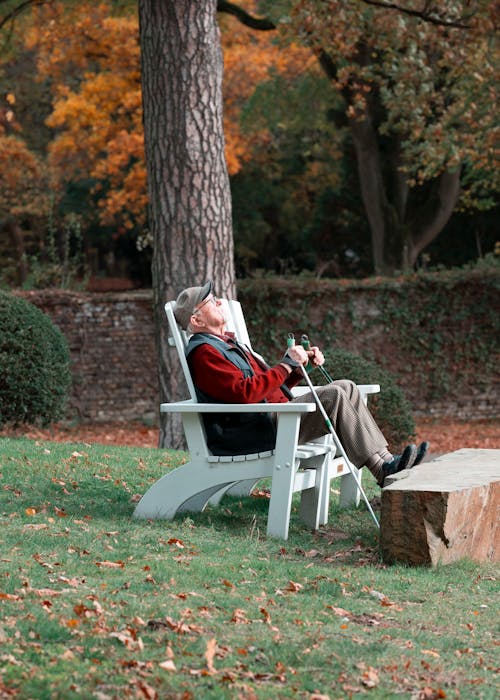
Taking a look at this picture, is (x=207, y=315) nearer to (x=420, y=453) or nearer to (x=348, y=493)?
(x=420, y=453)

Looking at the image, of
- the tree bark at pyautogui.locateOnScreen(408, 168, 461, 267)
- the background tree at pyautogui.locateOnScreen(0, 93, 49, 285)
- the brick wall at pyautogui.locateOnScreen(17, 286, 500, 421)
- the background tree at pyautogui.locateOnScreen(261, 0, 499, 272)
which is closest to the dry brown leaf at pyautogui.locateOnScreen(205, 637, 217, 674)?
the background tree at pyautogui.locateOnScreen(261, 0, 499, 272)

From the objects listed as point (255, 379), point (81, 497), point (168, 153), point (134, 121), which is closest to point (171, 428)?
point (168, 153)

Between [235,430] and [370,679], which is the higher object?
[235,430]

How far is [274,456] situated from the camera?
5.83m

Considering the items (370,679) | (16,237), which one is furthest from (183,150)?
(16,237)

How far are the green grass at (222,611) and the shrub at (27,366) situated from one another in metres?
5.18

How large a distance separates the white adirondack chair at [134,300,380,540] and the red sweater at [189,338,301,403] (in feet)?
0.29

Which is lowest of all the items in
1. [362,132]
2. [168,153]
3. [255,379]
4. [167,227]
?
[255,379]

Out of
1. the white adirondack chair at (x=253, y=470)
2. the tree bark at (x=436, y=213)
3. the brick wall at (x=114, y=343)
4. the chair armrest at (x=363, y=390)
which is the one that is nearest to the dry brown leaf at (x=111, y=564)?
the white adirondack chair at (x=253, y=470)

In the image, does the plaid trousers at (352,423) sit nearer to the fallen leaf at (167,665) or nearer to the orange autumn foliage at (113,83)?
the fallen leaf at (167,665)

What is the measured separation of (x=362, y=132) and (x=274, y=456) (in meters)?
15.1

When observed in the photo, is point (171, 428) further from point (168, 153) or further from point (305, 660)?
point (305, 660)

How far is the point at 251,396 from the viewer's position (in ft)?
19.3

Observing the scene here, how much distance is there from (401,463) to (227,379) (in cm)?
106
